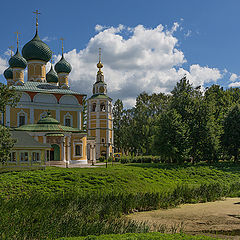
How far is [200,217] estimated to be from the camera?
41.8 ft

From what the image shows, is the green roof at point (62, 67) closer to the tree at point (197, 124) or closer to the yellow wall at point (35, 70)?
the yellow wall at point (35, 70)

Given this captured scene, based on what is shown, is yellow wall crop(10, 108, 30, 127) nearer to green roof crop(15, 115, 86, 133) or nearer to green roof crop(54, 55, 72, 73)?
green roof crop(15, 115, 86, 133)

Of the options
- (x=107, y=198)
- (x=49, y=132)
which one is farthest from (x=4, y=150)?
(x=49, y=132)

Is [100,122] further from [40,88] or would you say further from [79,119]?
[40,88]

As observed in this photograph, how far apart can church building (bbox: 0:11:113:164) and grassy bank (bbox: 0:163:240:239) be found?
13675 millimetres

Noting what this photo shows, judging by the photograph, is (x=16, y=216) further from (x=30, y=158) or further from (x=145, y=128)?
(x=145, y=128)

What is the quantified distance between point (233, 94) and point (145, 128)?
14779 millimetres

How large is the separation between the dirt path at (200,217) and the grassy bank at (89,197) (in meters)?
0.84

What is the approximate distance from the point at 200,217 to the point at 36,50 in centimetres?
3290

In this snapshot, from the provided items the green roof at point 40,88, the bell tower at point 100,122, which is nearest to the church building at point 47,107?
the green roof at point 40,88

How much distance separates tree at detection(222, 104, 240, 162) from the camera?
30.9 m

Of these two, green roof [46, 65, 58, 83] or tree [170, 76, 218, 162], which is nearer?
tree [170, 76, 218, 162]

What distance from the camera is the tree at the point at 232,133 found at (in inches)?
1215

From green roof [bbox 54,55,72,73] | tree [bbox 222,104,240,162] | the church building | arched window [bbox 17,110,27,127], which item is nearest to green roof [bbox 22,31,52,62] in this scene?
the church building
